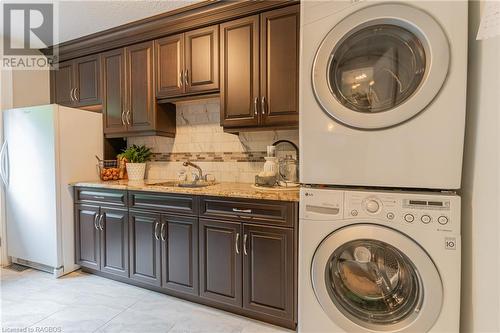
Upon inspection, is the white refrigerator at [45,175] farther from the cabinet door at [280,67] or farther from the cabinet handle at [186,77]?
the cabinet door at [280,67]

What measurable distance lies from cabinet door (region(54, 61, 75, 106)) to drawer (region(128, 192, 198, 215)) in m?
1.61

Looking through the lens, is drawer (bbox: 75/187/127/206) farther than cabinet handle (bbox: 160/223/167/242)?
Yes

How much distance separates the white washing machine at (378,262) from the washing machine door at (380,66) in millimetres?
377

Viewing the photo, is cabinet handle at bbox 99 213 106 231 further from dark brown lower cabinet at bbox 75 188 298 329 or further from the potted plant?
the potted plant

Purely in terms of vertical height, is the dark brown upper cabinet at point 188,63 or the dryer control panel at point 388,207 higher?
the dark brown upper cabinet at point 188,63

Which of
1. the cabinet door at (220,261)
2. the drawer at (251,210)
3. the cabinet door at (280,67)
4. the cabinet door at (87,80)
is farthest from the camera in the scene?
the cabinet door at (87,80)

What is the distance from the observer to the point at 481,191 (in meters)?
1.01

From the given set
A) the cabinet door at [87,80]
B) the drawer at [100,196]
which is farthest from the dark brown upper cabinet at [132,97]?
the drawer at [100,196]

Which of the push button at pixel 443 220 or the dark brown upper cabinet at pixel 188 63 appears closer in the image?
the push button at pixel 443 220

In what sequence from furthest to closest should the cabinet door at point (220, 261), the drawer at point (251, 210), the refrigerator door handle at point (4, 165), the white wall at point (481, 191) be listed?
1. the refrigerator door handle at point (4, 165)
2. the cabinet door at point (220, 261)
3. the drawer at point (251, 210)
4. the white wall at point (481, 191)

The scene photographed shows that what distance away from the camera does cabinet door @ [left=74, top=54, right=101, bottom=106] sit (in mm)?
2674

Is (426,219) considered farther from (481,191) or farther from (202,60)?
(202,60)

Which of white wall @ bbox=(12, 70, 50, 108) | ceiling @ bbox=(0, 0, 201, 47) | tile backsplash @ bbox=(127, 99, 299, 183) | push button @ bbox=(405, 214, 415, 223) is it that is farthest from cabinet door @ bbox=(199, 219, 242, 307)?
white wall @ bbox=(12, 70, 50, 108)

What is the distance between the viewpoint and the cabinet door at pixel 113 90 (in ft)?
8.38
